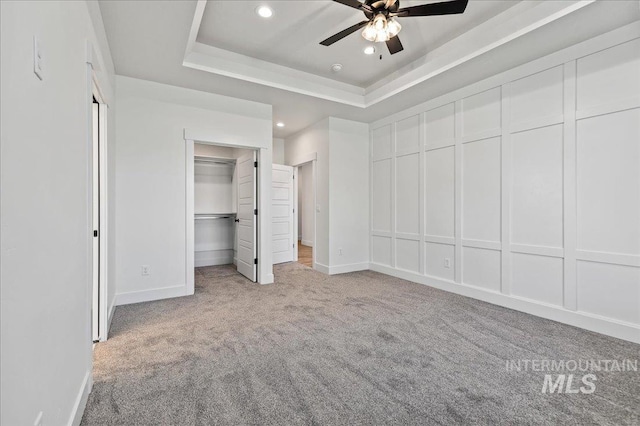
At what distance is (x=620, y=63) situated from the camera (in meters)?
2.68

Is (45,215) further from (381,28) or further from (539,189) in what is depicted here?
(539,189)

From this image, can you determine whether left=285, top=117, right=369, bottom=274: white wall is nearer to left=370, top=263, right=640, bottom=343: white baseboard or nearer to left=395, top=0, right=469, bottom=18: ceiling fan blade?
left=370, top=263, right=640, bottom=343: white baseboard

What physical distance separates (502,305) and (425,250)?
49.2 inches

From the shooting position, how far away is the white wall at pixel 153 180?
354 centimetres

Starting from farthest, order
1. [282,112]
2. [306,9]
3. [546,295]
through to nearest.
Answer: [282,112] → [546,295] → [306,9]

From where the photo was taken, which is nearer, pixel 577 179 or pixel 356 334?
pixel 356 334

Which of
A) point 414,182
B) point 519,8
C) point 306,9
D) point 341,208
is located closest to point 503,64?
point 519,8

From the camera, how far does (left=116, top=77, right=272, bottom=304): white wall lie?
354 centimetres

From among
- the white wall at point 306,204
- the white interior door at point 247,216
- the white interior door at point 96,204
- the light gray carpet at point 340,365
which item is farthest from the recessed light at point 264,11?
the white wall at point 306,204

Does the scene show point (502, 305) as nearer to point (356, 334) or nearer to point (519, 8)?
point (356, 334)

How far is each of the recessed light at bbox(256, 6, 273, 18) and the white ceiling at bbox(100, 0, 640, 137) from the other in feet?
0.27

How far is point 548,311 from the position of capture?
10.2 ft

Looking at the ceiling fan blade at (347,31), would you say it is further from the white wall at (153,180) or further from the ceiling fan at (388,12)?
the white wall at (153,180)

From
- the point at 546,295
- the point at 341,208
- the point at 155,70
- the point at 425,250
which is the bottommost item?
the point at 546,295
